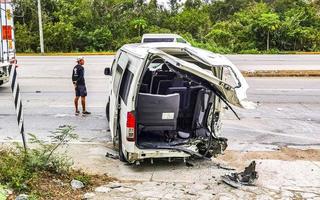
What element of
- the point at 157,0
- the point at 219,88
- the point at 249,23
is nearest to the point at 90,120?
the point at 219,88

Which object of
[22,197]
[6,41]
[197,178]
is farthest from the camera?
[6,41]

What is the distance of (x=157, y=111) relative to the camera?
8.09 m

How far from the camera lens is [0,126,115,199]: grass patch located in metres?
6.36

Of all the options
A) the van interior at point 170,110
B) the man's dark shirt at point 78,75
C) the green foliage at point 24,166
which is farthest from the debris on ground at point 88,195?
the man's dark shirt at point 78,75

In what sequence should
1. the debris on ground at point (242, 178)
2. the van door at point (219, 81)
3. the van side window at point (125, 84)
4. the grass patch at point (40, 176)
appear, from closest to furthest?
the grass patch at point (40, 176), the van door at point (219, 81), the debris on ground at point (242, 178), the van side window at point (125, 84)

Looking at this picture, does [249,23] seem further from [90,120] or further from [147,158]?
[147,158]

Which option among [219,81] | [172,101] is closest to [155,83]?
[172,101]

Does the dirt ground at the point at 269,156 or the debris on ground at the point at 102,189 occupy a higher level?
the dirt ground at the point at 269,156

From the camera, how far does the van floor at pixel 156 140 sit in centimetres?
812

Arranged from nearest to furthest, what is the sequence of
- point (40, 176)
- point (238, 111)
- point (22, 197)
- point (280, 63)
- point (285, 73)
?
point (22, 197), point (40, 176), point (238, 111), point (285, 73), point (280, 63)

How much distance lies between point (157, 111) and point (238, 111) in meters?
5.82

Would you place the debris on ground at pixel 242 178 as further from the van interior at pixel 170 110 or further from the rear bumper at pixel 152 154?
the van interior at pixel 170 110

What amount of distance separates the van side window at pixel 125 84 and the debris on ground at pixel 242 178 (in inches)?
87.3

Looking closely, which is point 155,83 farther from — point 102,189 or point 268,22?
point 268,22
